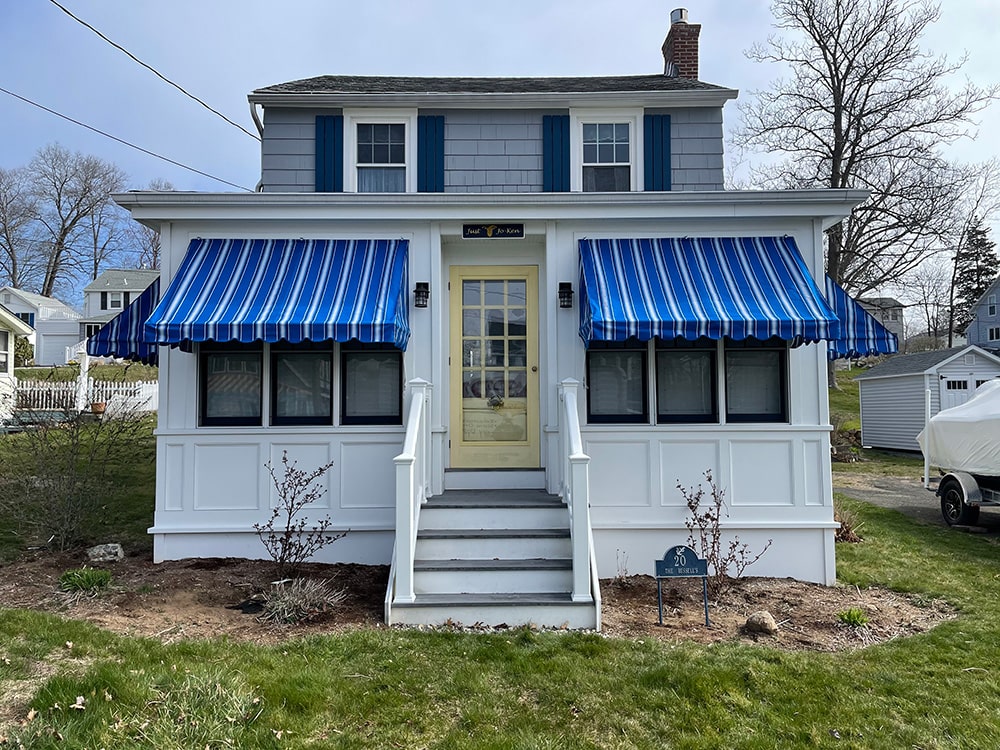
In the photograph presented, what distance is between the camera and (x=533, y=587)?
18.6 ft

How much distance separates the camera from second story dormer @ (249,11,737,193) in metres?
9.38

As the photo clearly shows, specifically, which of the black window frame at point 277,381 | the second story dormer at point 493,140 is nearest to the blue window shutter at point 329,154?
the second story dormer at point 493,140

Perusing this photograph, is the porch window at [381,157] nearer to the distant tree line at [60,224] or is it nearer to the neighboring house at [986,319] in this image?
the distant tree line at [60,224]

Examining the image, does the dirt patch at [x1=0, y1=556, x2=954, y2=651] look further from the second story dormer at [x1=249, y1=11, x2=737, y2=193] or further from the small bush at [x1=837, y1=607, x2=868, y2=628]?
the second story dormer at [x1=249, y1=11, x2=737, y2=193]

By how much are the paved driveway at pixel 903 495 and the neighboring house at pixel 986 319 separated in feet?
96.2

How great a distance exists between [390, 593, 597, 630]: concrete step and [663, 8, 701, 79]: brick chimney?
362 inches

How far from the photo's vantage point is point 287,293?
657 cm

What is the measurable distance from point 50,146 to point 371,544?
135 feet

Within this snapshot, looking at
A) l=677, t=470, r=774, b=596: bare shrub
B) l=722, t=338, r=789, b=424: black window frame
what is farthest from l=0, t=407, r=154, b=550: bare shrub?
l=722, t=338, r=789, b=424: black window frame

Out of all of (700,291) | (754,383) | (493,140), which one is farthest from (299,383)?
(754,383)

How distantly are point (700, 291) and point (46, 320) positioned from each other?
145ft

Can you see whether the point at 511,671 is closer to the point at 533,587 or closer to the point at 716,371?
the point at 533,587

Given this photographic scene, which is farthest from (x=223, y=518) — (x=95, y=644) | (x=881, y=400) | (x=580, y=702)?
(x=881, y=400)

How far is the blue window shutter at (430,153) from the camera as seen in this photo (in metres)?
9.34
